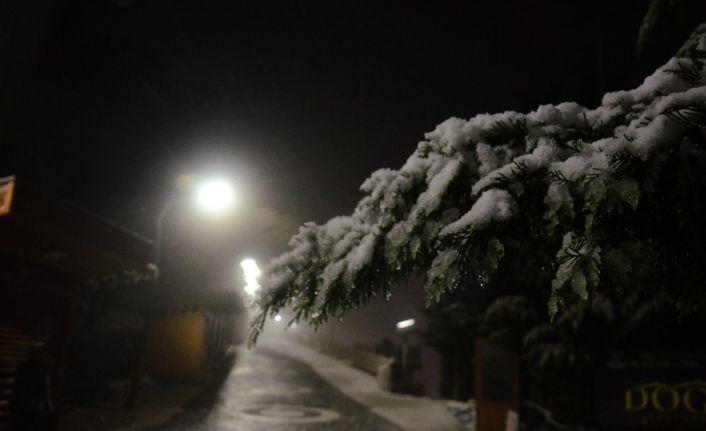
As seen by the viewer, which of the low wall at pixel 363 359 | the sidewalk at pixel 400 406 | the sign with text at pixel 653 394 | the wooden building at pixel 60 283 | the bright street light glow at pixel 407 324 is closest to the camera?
the wooden building at pixel 60 283

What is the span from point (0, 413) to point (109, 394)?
516 cm

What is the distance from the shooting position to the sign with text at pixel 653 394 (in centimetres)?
898

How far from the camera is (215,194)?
11.6 m

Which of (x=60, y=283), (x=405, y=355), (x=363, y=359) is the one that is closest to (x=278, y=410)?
(x=60, y=283)

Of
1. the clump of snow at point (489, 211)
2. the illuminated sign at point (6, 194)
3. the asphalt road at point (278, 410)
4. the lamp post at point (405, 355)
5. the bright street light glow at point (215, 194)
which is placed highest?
the bright street light glow at point (215, 194)

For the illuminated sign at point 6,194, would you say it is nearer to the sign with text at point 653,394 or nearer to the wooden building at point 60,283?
the wooden building at point 60,283

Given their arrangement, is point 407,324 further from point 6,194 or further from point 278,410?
point 6,194

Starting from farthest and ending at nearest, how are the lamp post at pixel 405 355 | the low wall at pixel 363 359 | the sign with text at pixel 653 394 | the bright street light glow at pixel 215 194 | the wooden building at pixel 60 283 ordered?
the lamp post at pixel 405 355 → the low wall at pixel 363 359 → the bright street light glow at pixel 215 194 → the sign with text at pixel 653 394 → the wooden building at pixel 60 283

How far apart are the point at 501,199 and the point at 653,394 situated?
31.9 ft

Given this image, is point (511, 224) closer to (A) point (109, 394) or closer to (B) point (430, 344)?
(A) point (109, 394)

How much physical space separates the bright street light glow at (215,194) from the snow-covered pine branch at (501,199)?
9.24 metres

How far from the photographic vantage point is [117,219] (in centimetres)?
2073

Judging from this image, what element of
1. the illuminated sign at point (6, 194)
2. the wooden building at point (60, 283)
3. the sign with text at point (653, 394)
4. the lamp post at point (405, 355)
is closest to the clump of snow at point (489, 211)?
the illuminated sign at point (6, 194)

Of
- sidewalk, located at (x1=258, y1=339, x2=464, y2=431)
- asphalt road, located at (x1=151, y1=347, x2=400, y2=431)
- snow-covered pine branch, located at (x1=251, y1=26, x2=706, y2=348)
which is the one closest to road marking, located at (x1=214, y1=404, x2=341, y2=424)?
asphalt road, located at (x1=151, y1=347, x2=400, y2=431)
